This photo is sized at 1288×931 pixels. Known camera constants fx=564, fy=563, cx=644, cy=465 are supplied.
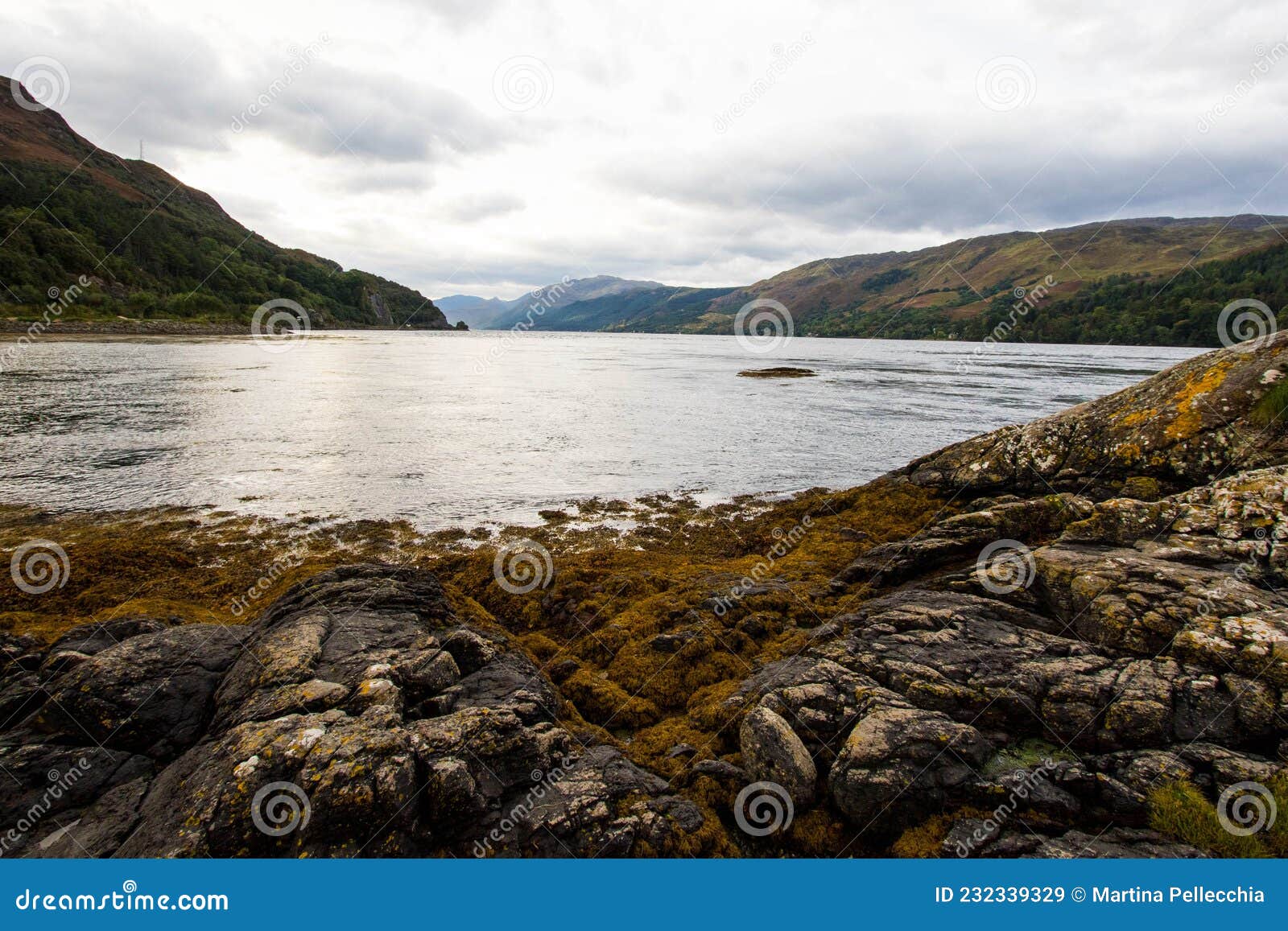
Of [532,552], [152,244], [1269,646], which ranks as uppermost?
[152,244]

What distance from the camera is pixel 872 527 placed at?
14.3m

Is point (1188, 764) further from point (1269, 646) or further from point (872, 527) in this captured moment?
point (872, 527)

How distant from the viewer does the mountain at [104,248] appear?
4048 inches

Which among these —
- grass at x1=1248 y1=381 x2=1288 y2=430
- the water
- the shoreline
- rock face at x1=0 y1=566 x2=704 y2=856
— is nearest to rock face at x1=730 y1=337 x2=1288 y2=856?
grass at x1=1248 y1=381 x2=1288 y2=430

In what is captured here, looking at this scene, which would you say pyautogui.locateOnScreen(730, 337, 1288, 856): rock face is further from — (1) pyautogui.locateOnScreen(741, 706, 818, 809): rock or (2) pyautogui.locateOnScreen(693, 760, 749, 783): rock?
(2) pyautogui.locateOnScreen(693, 760, 749, 783): rock

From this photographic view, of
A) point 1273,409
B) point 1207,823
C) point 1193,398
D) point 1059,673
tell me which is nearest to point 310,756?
point 1207,823

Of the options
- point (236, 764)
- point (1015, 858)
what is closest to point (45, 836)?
point (236, 764)

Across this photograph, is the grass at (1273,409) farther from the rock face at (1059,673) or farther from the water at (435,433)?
the water at (435,433)

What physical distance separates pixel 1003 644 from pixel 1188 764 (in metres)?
1.97

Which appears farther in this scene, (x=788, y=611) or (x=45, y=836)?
(x=788, y=611)

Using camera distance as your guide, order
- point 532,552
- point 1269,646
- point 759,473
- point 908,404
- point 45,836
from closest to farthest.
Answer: point 45,836 < point 1269,646 < point 532,552 < point 759,473 < point 908,404

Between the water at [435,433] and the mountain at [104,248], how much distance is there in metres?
61.7

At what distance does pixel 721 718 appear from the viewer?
6.78 m

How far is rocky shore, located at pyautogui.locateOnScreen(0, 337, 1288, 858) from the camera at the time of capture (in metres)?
4.75
